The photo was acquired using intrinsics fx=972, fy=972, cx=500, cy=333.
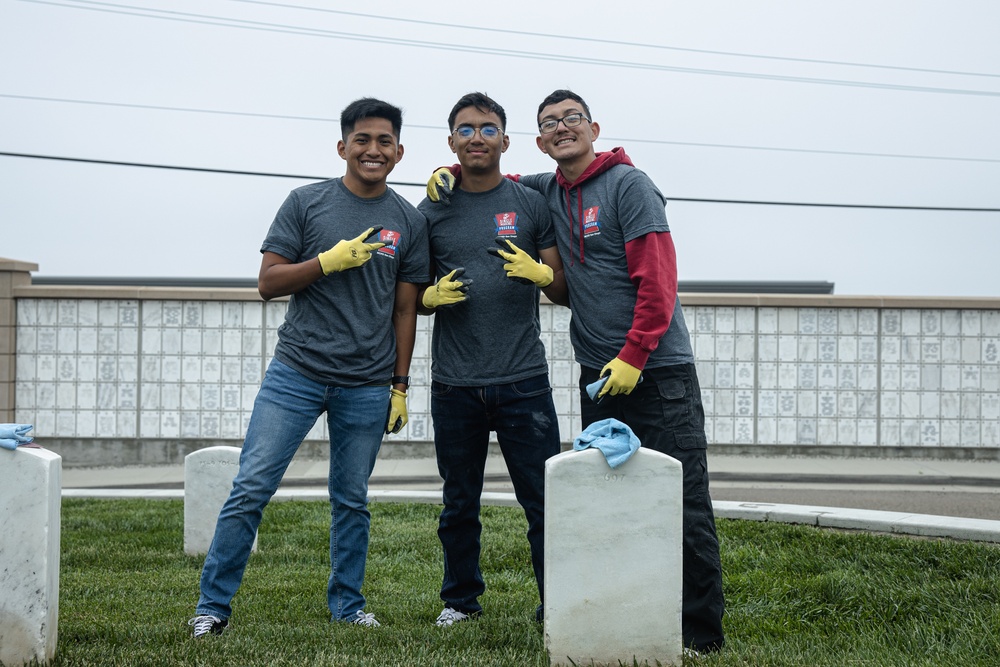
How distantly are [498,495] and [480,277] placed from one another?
4.47 metres

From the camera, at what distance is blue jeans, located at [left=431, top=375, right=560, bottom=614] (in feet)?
13.3

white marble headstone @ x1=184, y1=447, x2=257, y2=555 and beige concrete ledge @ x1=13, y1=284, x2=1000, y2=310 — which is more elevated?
beige concrete ledge @ x1=13, y1=284, x2=1000, y2=310

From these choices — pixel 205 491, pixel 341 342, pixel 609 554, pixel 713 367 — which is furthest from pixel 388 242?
pixel 713 367

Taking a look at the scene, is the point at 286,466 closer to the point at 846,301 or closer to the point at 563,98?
the point at 563,98

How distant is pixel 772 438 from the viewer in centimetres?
1252

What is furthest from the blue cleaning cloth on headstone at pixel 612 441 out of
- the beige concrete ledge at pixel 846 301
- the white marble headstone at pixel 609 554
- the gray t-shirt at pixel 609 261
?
the beige concrete ledge at pixel 846 301

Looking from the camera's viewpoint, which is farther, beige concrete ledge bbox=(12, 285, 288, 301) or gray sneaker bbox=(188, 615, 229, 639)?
beige concrete ledge bbox=(12, 285, 288, 301)

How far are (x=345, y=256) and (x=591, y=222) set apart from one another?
3.25ft

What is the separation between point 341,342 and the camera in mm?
4012

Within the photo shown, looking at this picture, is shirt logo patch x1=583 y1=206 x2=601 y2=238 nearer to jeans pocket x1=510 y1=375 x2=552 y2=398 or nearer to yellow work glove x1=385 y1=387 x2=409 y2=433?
jeans pocket x1=510 y1=375 x2=552 y2=398

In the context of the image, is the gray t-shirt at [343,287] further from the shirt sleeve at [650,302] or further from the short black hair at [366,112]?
the shirt sleeve at [650,302]

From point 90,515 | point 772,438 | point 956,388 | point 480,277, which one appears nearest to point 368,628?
point 480,277

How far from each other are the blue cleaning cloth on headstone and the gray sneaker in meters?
1.57

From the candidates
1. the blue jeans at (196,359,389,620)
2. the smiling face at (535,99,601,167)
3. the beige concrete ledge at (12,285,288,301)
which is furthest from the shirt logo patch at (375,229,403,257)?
the beige concrete ledge at (12,285,288,301)
